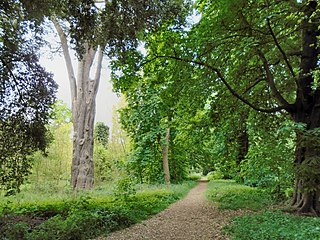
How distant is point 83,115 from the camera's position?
12.2 metres

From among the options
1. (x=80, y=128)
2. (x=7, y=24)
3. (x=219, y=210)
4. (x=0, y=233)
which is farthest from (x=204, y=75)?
(x=80, y=128)

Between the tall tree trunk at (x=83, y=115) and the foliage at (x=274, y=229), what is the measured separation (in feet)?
26.3

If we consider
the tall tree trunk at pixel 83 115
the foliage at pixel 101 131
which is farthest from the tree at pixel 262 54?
the foliage at pixel 101 131

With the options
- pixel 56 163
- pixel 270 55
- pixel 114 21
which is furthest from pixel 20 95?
pixel 56 163

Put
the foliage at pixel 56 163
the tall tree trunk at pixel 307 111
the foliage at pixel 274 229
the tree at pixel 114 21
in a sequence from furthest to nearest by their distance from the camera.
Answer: the foliage at pixel 56 163, the tall tree trunk at pixel 307 111, the tree at pixel 114 21, the foliage at pixel 274 229

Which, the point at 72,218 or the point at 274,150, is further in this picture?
the point at 274,150

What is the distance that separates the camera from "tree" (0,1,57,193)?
5.89 meters

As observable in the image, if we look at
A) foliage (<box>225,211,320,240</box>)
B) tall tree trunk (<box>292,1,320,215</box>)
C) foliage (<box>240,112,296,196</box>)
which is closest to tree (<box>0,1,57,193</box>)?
foliage (<box>225,211,320,240</box>)

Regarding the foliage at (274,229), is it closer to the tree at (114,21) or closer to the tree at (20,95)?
the tree at (114,21)

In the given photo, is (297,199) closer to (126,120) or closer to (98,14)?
(98,14)

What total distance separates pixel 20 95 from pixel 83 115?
5919mm

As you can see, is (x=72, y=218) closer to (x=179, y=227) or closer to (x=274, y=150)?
(x=179, y=227)

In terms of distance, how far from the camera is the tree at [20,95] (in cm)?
589

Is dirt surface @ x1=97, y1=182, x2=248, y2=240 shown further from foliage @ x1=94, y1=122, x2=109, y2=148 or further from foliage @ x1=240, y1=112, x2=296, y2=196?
foliage @ x1=94, y1=122, x2=109, y2=148
